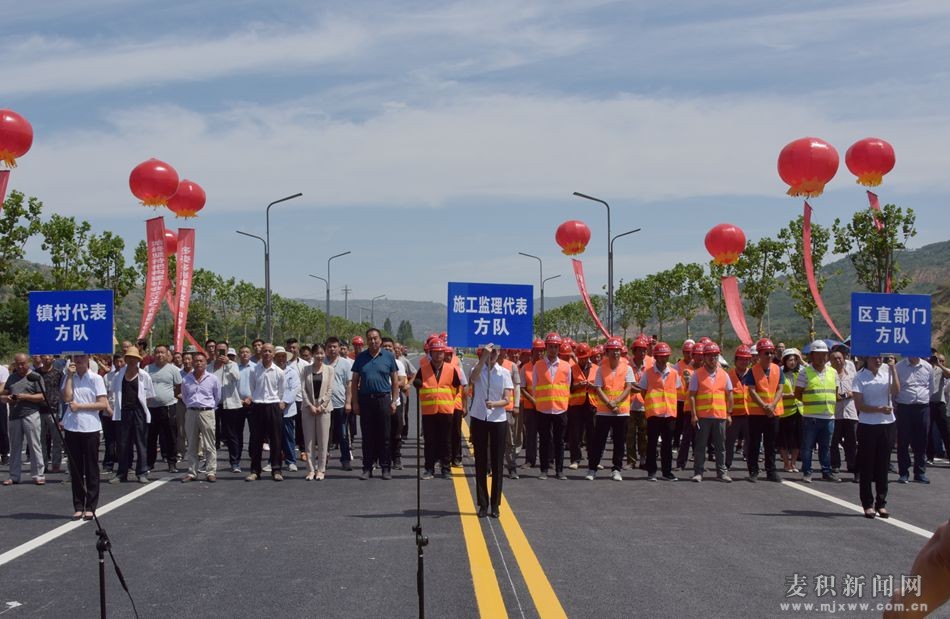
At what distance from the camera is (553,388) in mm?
14258

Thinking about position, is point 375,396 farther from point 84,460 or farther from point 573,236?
point 573,236

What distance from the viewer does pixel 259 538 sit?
30.2 feet

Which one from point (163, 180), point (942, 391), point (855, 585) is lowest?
point (855, 585)

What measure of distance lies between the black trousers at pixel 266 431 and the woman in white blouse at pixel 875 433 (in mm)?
7770

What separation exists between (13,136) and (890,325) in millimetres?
14083

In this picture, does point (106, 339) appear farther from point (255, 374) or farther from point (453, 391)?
point (453, 391)

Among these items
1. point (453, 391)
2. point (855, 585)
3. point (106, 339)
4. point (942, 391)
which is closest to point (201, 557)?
point (106, 339)

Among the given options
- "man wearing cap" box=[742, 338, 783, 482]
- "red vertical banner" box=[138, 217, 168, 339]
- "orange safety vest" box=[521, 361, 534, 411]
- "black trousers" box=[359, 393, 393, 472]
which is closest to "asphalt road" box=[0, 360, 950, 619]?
"black trousers" box=[359, 393, 393, 472]

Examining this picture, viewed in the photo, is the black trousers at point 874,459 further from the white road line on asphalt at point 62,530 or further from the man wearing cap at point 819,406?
the white road line on asphalt at point 62,530

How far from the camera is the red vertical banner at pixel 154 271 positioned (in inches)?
861

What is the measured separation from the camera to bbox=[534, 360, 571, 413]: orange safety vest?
561 inches

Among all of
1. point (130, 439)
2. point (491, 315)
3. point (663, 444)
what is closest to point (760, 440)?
point (663, 444)

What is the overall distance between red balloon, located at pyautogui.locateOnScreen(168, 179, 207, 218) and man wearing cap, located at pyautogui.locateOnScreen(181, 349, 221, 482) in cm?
973

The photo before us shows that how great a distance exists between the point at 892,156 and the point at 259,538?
1644cm
